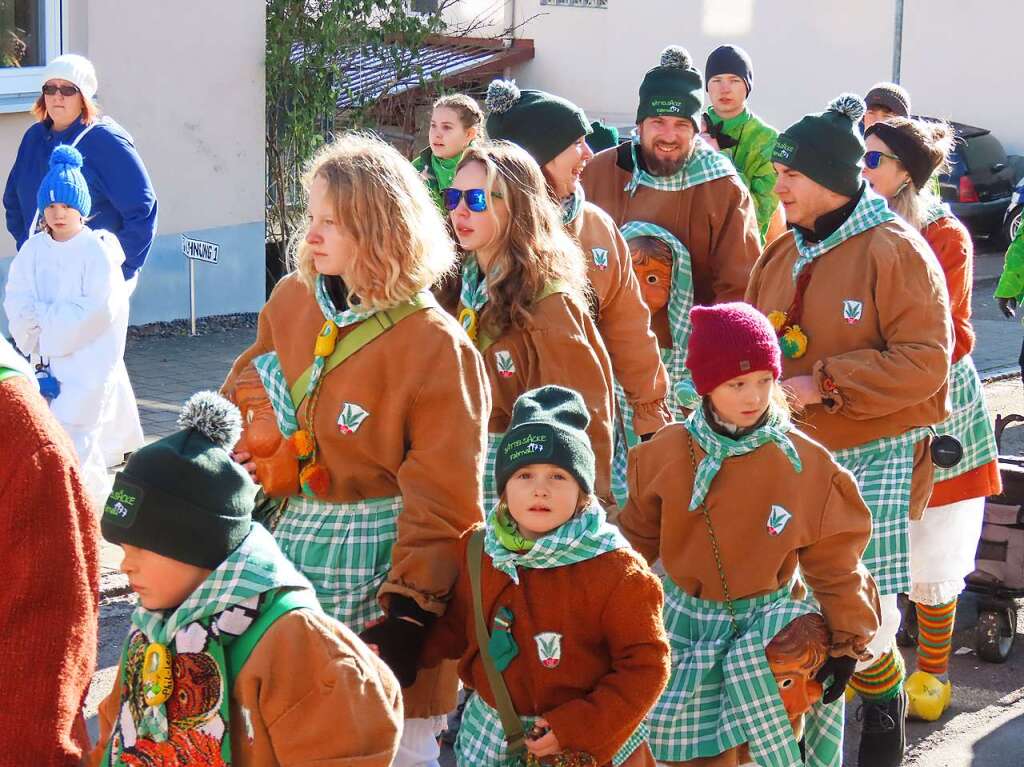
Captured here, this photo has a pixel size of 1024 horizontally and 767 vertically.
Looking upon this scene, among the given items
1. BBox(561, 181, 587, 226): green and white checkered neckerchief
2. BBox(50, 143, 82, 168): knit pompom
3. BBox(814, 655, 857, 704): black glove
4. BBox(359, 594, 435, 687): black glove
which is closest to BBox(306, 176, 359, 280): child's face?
BBox(359, 594, 435, 687): black glove

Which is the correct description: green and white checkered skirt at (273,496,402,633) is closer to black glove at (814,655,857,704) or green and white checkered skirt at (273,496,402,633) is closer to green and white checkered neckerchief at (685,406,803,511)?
green and white checkered neckerchief at (685,406,803,511)

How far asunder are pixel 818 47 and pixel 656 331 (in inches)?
701

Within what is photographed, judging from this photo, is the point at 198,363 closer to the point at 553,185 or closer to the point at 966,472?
the point at 553,185

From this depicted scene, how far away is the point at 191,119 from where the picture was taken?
12.6 m

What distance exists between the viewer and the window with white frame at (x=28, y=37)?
1126 cm

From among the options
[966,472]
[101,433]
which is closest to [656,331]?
[966,472]

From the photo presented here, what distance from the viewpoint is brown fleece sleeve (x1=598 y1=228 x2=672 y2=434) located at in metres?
5.84

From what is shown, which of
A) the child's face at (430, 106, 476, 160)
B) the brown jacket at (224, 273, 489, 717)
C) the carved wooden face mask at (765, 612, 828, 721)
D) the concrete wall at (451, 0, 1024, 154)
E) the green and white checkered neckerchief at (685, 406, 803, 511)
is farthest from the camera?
the concrete wall at (451, 0, 1024, 154)

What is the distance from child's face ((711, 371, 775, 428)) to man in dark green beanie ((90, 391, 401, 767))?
178 cm

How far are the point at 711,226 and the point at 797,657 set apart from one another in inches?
108

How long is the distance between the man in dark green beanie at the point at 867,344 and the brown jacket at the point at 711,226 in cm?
105

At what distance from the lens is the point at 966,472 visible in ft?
19.5

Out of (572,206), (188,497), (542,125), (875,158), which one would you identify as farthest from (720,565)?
(542,125)

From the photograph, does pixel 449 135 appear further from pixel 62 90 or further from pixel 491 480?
pixel 491 480
